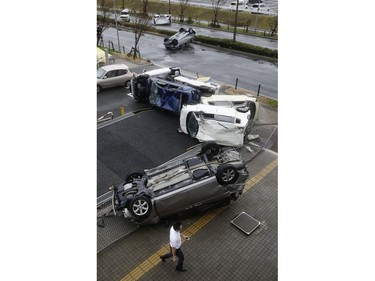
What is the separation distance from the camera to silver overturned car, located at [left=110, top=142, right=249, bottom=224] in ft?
25.5

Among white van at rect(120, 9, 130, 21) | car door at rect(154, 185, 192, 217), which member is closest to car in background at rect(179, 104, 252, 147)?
car door at rect(154, 185, 192, 217)

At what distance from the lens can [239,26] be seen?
36812 millimetres

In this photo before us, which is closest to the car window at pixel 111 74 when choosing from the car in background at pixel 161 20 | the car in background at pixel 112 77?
the car in background at pixel 112 77

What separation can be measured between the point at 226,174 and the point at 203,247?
1.86 meters

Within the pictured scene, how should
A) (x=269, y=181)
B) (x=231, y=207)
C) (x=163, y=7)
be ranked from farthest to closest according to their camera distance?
(x=163, y=7), (x=269, y=181), (x=231, y=207)

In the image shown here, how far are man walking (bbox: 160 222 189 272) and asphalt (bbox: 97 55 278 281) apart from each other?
22 cm

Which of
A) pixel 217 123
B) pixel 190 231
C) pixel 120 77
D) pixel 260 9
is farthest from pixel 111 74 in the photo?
pixel 260 9

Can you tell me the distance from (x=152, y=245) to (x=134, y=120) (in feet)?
23.5

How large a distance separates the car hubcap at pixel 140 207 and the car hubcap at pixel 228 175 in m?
2.06

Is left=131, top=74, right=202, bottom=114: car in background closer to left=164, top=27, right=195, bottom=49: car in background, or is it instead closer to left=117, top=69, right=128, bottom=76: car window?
left=117, top=69, right=128, bottom=76: car window

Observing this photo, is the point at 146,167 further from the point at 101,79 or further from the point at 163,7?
the point at 163,7

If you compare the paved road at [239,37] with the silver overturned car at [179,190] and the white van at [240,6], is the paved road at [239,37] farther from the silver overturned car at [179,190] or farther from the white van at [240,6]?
the silver overturned car at [179,190]

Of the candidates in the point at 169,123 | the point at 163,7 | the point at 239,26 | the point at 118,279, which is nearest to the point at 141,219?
the point at 118,279

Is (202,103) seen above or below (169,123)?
above
